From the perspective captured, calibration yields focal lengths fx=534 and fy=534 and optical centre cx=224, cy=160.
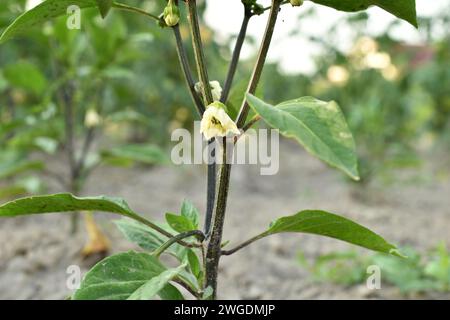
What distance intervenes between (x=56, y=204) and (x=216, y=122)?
0.25 m

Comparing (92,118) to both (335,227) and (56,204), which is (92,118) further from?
(335,227)

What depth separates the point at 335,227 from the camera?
767 mm

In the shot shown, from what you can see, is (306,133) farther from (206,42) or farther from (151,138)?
(151,138)

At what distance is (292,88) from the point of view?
15.5 feet

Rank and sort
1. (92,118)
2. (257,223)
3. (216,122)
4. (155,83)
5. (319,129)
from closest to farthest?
(319,129), (216,122), (92,118), (257,223), (155,83)

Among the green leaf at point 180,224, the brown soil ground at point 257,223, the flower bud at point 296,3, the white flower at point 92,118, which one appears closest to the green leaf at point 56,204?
the green leaf at point 180,224

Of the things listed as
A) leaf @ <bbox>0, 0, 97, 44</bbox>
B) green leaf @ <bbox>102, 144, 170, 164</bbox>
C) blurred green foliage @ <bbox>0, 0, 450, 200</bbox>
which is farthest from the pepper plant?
blurred green foliage @ <bbox>0, 0, 450, 200</bbox>

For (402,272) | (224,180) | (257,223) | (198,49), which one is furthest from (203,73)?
(257,223)

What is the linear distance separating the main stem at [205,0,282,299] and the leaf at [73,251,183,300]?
108 mm

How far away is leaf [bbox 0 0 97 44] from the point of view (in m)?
0.70

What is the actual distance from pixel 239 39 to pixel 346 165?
1.08 ft

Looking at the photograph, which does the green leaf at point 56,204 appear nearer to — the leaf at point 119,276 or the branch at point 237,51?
the leaf at point 119,276

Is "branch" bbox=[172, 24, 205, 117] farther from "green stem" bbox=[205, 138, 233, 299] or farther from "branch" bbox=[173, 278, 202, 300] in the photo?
"branch" bbox=[173, 278, 202, 300]
